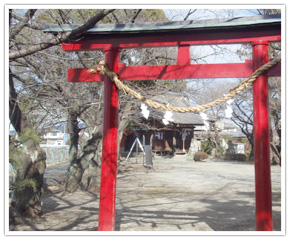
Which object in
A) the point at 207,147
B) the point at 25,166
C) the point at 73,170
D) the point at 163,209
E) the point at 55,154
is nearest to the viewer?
the point at 25,166

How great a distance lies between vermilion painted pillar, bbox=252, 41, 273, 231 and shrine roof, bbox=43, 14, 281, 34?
271 millimetres

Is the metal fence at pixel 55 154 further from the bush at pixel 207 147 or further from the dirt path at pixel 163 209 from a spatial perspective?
the bush at pixel 207 147

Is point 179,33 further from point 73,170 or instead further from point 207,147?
point 207,147

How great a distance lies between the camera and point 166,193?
29.7ft

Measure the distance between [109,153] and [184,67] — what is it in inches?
56.5

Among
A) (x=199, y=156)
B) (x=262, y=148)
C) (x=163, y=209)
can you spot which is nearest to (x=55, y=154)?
(x=199, y=156)

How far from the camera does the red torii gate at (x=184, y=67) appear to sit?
11.0 ft

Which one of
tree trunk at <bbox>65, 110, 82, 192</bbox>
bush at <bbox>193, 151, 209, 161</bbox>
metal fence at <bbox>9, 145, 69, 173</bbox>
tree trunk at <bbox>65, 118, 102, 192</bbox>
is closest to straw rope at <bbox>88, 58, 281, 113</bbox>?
tree trunk at <bbox>65, 110, 82, 192</bbox>

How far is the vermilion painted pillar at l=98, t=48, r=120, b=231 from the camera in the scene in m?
3.53

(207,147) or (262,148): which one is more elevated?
(262,148)

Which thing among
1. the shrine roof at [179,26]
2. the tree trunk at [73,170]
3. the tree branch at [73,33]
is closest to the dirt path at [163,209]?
the tree trunk at [73,170]

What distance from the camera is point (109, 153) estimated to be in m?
3.61
